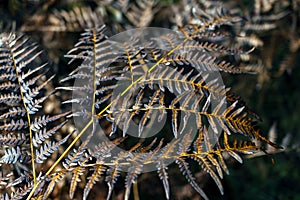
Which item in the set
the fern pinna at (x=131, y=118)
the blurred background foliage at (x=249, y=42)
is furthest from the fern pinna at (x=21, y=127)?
the blurred background foliage at (x=249, y=42)

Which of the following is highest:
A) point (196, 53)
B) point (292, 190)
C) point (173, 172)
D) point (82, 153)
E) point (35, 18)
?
point (35, 18)

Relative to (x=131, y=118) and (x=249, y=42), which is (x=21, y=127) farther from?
(x=249, y=42)

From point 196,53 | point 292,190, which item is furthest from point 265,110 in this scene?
point 196,53

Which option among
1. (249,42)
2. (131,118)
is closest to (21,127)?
(131,118)

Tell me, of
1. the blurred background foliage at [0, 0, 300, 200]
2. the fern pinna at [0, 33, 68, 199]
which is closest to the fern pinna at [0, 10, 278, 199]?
the fern pinna at [0, 33, 68, 199]

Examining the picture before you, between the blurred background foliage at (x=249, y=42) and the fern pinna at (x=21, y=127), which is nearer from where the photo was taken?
the fern pinna at (x=21, y=127)

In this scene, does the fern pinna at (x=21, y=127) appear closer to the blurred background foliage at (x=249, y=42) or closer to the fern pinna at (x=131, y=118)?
the fern pinna at (x=131, y=118)

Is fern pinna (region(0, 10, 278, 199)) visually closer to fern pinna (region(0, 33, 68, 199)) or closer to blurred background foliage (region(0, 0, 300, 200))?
fern pinna (region(0, 33, 68, 199))

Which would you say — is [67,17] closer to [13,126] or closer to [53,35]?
[53,35]
